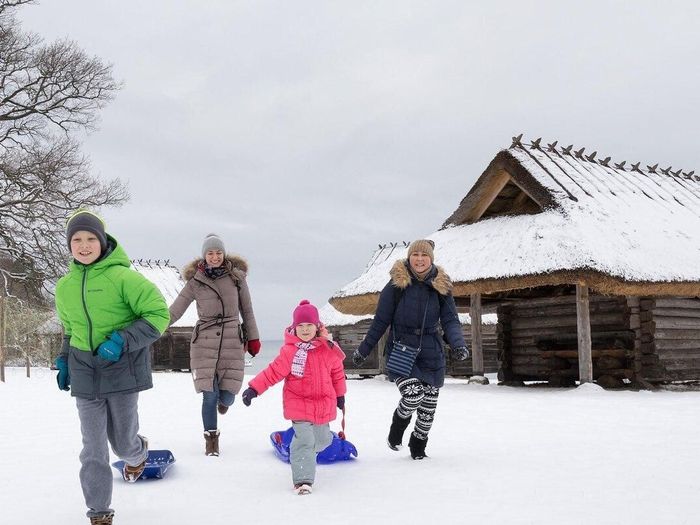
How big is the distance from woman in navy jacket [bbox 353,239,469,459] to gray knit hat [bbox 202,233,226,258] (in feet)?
4.63

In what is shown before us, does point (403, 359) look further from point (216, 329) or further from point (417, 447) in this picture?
point (216, 329)

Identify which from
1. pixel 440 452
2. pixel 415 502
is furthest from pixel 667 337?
pixel 415 502

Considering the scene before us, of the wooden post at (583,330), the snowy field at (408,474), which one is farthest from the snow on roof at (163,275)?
the snowy field at (408,474)

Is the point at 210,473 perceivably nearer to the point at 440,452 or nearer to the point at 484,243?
the point at 440,452

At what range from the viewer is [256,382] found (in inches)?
182

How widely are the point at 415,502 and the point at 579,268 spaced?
27.6 feet

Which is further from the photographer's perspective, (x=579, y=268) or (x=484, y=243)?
(x=484, y=243)

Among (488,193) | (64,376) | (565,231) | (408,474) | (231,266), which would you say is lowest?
(408,474)

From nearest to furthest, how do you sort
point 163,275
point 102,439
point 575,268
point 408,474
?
point 102,439, point 408,474, point 575,268, point 163,275

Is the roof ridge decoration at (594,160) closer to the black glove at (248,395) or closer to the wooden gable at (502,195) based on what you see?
the wooden gable at (502,195)

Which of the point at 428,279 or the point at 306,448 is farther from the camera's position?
the point at 428,279

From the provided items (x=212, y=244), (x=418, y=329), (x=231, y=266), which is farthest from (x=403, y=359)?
(x=212, y=244)

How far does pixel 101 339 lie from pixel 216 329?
7.56ft

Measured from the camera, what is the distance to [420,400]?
5.56 meters
